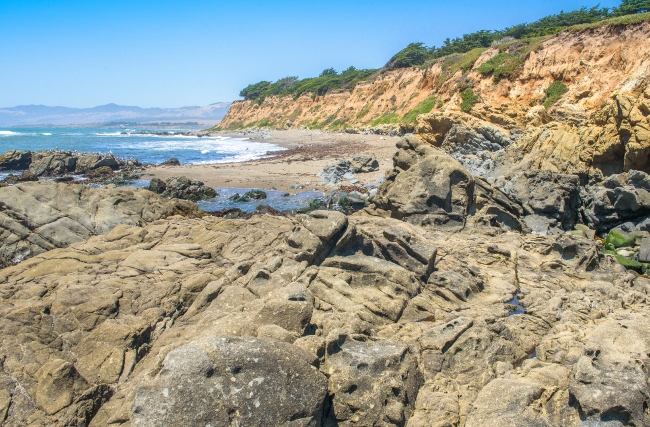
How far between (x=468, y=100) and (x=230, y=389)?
95.4 feet

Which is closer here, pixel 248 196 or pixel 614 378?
pixel 614 378

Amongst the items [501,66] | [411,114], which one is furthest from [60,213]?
[411,114]

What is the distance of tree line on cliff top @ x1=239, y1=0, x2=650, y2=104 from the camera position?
38844mm

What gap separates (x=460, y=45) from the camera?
172ft

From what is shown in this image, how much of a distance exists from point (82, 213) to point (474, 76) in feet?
95.2

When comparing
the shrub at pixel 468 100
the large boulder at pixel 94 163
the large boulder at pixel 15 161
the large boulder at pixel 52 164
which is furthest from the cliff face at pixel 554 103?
the large boulder at pixel 15 161

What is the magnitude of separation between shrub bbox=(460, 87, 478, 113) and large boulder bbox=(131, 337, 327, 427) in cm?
2730

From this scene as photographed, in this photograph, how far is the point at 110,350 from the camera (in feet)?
17.1

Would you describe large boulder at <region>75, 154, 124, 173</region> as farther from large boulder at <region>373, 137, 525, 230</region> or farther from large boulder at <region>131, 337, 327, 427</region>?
A: large boulder at <region>131, 337, 327, 427</region>

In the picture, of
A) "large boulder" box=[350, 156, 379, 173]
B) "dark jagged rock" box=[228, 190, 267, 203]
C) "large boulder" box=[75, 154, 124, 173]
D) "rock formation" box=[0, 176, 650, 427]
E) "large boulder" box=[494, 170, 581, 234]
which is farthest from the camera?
"large boulder" box=[75, 154, 124, 173]

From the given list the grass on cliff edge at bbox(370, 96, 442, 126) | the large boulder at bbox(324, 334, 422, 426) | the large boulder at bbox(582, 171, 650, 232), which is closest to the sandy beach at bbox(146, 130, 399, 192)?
the grass on cliff edge at bbox(370, 96, 442, 126)

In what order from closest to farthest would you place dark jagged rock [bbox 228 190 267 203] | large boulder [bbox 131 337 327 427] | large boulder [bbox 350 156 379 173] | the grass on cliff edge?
large boulder [bbox 131 337 327 427], dark jagged rock [bbox 228 190 267 203], large boulder [bbox 350 156 379 173], the grass on cliff edge

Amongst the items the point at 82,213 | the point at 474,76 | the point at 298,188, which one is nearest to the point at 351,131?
the point at 474,76

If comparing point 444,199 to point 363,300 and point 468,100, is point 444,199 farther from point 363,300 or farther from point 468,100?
point 468,100
